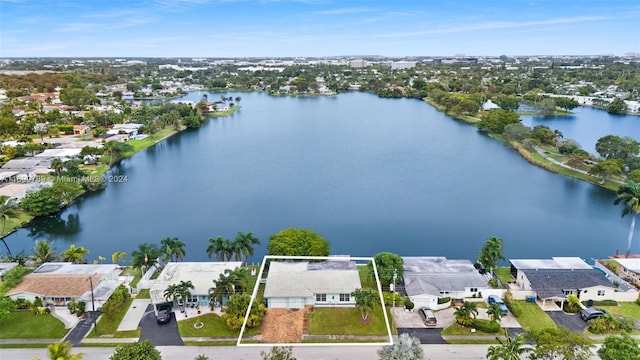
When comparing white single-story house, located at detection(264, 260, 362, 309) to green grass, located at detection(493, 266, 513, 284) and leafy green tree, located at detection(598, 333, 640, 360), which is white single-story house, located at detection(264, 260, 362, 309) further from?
leafy green tree, located at detection(598, 333, 640, 360)

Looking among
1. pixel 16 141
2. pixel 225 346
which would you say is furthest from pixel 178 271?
pixel 16 141

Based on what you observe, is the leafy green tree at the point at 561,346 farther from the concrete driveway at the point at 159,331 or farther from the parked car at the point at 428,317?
the concrete driveway at the point at 159,331

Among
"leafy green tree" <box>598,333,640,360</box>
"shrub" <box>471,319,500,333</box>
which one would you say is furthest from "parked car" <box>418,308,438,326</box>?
"leafy green tree" <box>598,333,640,360</box>

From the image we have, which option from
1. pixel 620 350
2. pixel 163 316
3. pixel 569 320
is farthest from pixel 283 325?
pixel 569 320

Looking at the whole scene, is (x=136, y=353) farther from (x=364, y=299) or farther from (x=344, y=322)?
(x=364, y=299)

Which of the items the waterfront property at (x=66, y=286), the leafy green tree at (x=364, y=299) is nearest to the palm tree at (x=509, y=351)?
the leafy green tree at (x=364, y=299)

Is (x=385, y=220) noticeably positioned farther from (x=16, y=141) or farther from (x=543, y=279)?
(x=16, y=141)
